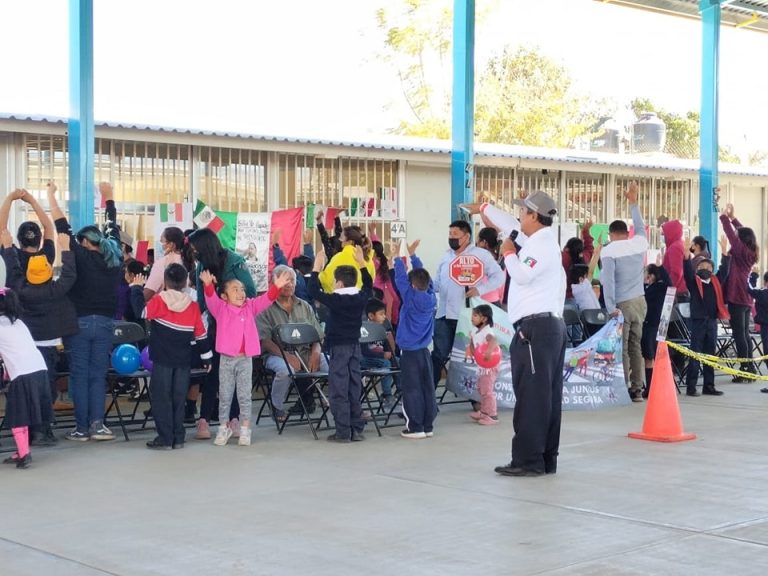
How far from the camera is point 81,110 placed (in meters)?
11.3

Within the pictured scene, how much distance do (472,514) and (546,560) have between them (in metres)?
1.17

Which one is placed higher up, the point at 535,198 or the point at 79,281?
the point at 535,198

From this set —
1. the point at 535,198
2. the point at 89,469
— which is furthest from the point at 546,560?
the point at 89,469

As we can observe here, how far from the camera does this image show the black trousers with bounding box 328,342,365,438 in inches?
395

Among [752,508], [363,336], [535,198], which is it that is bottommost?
[752,508]

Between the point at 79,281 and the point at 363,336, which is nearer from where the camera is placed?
the point at 79,281

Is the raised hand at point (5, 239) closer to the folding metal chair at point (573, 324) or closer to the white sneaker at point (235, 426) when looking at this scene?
the white sneaker at point (235, 426)

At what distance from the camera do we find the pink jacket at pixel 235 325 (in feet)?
32.0

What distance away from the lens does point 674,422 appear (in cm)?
1029

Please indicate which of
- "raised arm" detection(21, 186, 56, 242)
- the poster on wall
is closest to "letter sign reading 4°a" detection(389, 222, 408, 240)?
the poster on wall

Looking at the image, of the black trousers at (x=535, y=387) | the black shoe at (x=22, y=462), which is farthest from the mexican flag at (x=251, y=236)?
the black trousers at (x=535, y=387)

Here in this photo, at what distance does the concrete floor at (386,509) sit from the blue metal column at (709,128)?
8.84 meters

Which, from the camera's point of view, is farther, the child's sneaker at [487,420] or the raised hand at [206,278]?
the child's sneaker at [487,420]

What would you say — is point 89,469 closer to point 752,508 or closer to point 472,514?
point 472,514
